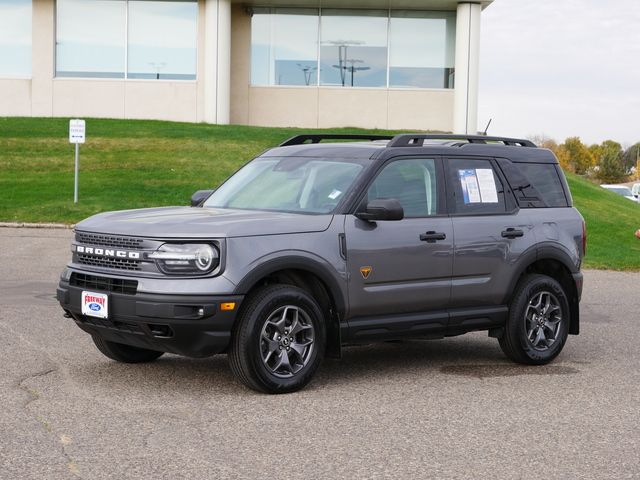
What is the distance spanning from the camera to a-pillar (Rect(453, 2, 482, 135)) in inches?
1405

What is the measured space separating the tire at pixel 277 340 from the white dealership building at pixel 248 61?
28389 mm

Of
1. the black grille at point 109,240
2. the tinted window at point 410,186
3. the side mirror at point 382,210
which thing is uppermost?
the tinted window at point 410,186

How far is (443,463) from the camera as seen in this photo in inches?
223

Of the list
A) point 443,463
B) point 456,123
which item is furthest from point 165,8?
point 443,463

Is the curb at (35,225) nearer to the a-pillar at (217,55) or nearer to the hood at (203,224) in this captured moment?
the hood at (203,224)

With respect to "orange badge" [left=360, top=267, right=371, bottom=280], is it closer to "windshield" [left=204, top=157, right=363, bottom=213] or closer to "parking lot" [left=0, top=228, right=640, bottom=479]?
"windshield" [left=204, top=157, right=363, bottom=213]

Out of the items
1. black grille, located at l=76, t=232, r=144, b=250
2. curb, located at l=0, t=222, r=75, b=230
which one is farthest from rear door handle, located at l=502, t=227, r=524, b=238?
curb, located at l=0, t=222, r=75, b=230

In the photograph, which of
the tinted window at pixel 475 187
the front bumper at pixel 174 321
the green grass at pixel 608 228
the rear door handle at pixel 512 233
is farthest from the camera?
the green grass at pixel 608 228

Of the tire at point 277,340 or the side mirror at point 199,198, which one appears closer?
the tire at point 277,340

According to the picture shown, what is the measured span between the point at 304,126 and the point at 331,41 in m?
3.03

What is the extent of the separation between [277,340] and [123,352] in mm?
1578

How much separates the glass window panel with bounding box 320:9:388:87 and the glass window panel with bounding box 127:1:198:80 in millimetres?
4475

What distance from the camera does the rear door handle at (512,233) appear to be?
8.63m

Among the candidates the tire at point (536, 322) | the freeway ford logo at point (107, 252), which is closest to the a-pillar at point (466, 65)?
the tire at point (536, 322)
